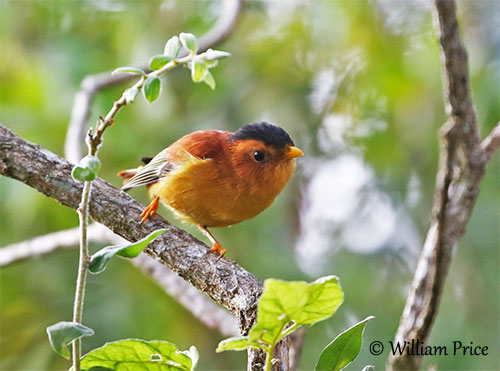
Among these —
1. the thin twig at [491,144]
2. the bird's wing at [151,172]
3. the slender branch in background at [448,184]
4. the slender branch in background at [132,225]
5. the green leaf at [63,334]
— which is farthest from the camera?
the bird's wing at [151,172]

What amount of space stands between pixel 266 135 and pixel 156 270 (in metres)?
1.14

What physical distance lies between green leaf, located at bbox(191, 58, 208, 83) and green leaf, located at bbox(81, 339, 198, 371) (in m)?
0.68

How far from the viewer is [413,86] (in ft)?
18.0

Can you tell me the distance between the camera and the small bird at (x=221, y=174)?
3275mm

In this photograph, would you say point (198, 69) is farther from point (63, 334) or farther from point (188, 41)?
point (63, 334)

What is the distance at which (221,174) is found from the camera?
335 cm

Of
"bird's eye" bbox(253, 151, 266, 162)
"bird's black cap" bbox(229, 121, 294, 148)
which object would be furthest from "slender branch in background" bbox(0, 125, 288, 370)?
"bird's black cap" bbox(229, 121, 294, 148)

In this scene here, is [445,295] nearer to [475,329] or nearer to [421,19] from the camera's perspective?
[475,329]

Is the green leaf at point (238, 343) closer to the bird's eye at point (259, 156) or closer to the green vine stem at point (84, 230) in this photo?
the green vine stem at point (84, 230)

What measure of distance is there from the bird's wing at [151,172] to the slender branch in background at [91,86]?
13.7 inches

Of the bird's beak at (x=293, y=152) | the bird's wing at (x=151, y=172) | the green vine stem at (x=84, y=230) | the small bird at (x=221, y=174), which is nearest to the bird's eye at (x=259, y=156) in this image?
the small bird at (x=221, y=174)

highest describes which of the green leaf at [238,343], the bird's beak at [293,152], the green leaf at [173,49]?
the bird's beak at [293,152]

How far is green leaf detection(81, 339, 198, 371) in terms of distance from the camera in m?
1.56

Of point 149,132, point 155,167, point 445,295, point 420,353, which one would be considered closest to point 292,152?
point 155,167
